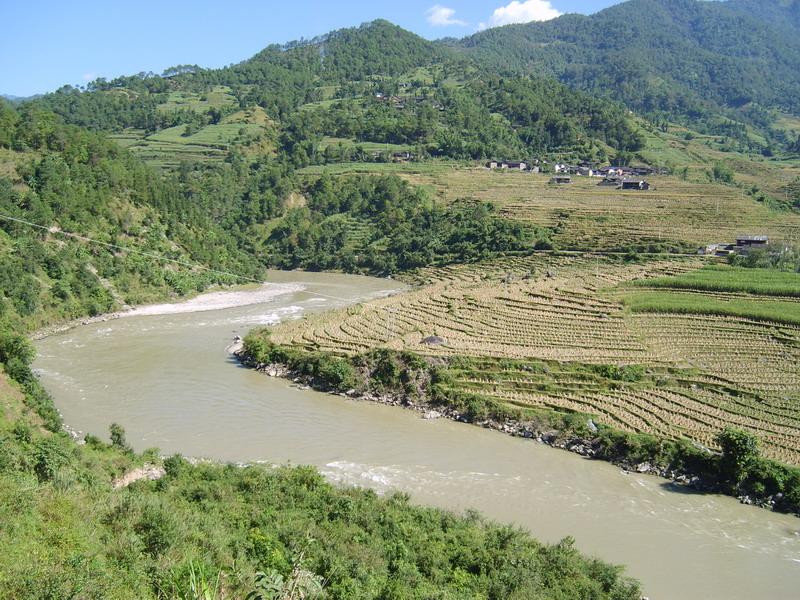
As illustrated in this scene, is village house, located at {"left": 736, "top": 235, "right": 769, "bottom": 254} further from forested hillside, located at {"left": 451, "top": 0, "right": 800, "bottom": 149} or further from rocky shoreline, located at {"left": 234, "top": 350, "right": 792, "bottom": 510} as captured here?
forested hillside, located at {"left": 451, "top": 0, "right": 800, "bottom": 149}

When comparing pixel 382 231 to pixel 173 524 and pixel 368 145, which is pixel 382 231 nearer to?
pixel 368 145

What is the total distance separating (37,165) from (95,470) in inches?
1210

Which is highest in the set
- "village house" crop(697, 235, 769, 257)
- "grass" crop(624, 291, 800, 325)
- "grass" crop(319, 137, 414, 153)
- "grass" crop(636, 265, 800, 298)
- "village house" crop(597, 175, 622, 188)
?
"grass" crop(319, 137, 414, 153)

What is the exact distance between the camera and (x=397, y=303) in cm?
3344

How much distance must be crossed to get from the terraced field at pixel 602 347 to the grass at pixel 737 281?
552 millimetres

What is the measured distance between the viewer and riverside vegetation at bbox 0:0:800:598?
1030 centimetres

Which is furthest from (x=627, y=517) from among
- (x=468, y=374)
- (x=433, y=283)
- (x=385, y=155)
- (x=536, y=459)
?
(x=385, y=155)

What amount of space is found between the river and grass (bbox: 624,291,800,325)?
1193 cm

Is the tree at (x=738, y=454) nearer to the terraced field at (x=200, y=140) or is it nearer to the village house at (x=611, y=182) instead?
the village house at (x=611, y=182)

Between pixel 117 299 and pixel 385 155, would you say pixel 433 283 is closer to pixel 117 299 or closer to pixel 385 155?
pixel 117 299

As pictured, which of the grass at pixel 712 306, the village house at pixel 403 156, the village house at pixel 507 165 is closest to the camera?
the grass at pixel 712 306

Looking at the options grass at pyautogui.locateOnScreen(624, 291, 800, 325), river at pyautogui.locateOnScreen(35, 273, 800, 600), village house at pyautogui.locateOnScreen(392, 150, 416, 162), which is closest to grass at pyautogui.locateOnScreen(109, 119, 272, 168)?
village house at pyautogui.locateOnScreen(392, 150, 416, 162)

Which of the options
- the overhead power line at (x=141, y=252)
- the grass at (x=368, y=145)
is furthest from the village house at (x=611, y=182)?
the overhead power line at (x=141, y=252)

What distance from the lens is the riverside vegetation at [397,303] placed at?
1030 cm
